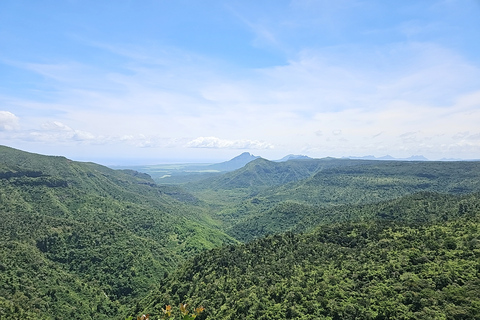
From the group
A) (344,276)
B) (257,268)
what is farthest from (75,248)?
(344,276)

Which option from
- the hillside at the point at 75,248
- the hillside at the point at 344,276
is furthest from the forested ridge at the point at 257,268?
the hillside at the point at 75,248

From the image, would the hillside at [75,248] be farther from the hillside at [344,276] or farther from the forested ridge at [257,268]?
the hillside at [344,276]

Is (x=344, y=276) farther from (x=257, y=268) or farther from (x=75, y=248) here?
(x=75, y=248)

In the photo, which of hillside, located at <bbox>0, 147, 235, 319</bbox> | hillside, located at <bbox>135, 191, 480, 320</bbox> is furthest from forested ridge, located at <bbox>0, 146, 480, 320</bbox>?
hillside, located at <bbox>0, 147, 235, 319</bbox>

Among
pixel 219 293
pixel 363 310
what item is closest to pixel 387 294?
pixel 363 310

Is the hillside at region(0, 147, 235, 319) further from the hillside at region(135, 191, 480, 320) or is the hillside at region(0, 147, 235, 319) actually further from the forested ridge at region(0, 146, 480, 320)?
the hillside at region(135, 191, 480, 320)
